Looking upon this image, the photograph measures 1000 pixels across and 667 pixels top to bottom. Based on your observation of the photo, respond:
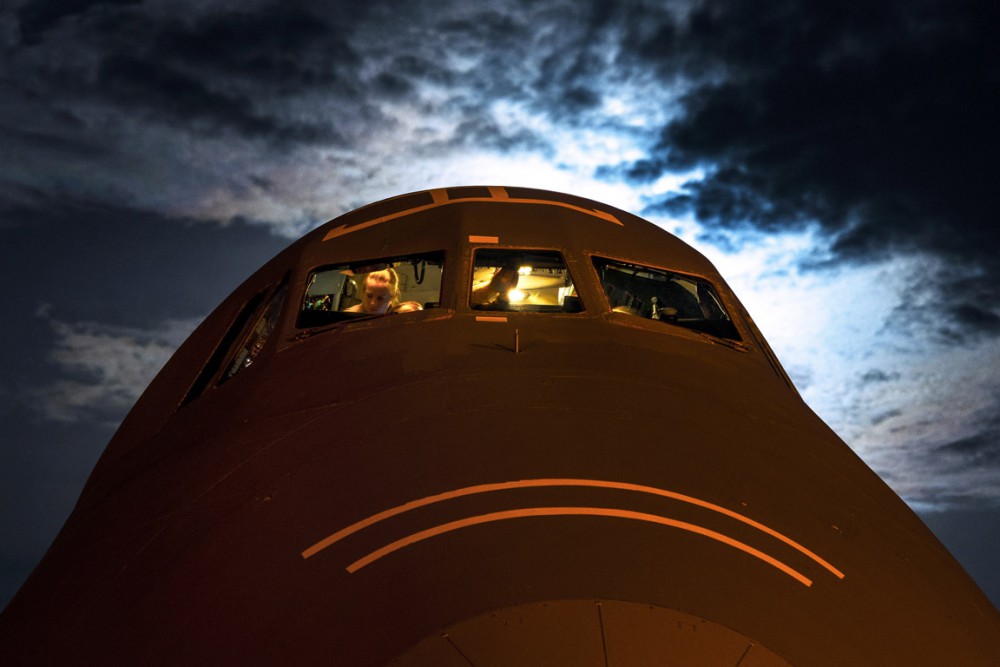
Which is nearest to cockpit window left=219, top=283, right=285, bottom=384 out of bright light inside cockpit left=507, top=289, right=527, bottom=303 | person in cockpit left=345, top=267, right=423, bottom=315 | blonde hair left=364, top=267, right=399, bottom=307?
person in cockpit left=345, top=267, right=423, bottom=315

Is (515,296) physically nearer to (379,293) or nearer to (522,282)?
(522,282)

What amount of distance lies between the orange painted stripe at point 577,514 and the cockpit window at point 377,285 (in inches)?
140

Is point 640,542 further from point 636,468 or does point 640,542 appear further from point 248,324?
point 248,324

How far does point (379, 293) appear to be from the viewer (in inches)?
280

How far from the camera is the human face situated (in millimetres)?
6970

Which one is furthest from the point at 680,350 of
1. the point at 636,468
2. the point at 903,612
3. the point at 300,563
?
the point at 300,563

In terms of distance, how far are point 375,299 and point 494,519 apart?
3.86 meters

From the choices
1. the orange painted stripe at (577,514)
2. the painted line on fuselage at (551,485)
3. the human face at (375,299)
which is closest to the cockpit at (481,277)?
the human face at (375,299)

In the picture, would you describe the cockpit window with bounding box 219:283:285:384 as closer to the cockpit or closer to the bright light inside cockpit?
the cockpit

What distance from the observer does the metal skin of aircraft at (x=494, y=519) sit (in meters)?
3.05

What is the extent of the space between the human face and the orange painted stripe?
12.1ft

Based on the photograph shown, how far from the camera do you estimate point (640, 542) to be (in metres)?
3.37

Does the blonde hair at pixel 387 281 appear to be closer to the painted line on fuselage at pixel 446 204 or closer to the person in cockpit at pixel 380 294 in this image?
the person in cockpit at pixel 380 294

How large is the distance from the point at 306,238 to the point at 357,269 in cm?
96
